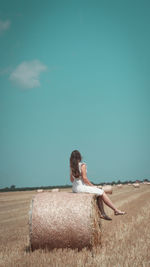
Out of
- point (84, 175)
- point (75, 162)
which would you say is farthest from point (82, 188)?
point (75, 162)

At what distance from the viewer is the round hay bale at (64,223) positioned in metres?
5.66

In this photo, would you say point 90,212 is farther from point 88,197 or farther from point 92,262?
point 92,262

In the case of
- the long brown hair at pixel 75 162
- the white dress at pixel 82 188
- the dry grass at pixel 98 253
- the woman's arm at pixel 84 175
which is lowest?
the dry grass at pixel 98 253

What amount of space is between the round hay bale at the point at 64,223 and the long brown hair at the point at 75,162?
59cm

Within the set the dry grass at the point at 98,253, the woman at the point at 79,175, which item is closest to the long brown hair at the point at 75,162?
the woman at the point at 79,175

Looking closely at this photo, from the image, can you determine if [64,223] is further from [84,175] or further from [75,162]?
[75,162]

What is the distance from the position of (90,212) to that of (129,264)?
1.49 meters

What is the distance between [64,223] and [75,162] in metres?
1.25

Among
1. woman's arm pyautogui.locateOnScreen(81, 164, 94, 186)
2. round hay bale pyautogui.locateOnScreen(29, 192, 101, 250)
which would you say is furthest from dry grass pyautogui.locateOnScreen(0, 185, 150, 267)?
woman's arm pyautogui.locateOnScreen(81, 164, 94, 186)

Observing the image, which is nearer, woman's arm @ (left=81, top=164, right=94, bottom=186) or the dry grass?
the dry grass

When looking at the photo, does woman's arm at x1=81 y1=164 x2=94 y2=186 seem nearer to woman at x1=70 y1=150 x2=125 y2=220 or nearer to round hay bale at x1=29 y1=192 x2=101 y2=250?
woman at x1=70 y1=150 x2=125 y2=220

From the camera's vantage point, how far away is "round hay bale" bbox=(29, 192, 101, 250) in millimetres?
5656

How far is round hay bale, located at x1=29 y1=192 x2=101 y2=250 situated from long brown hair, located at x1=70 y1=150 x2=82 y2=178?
594 millimetres

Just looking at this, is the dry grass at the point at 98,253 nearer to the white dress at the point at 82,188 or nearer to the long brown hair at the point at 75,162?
the white dress at the point at 82,188
